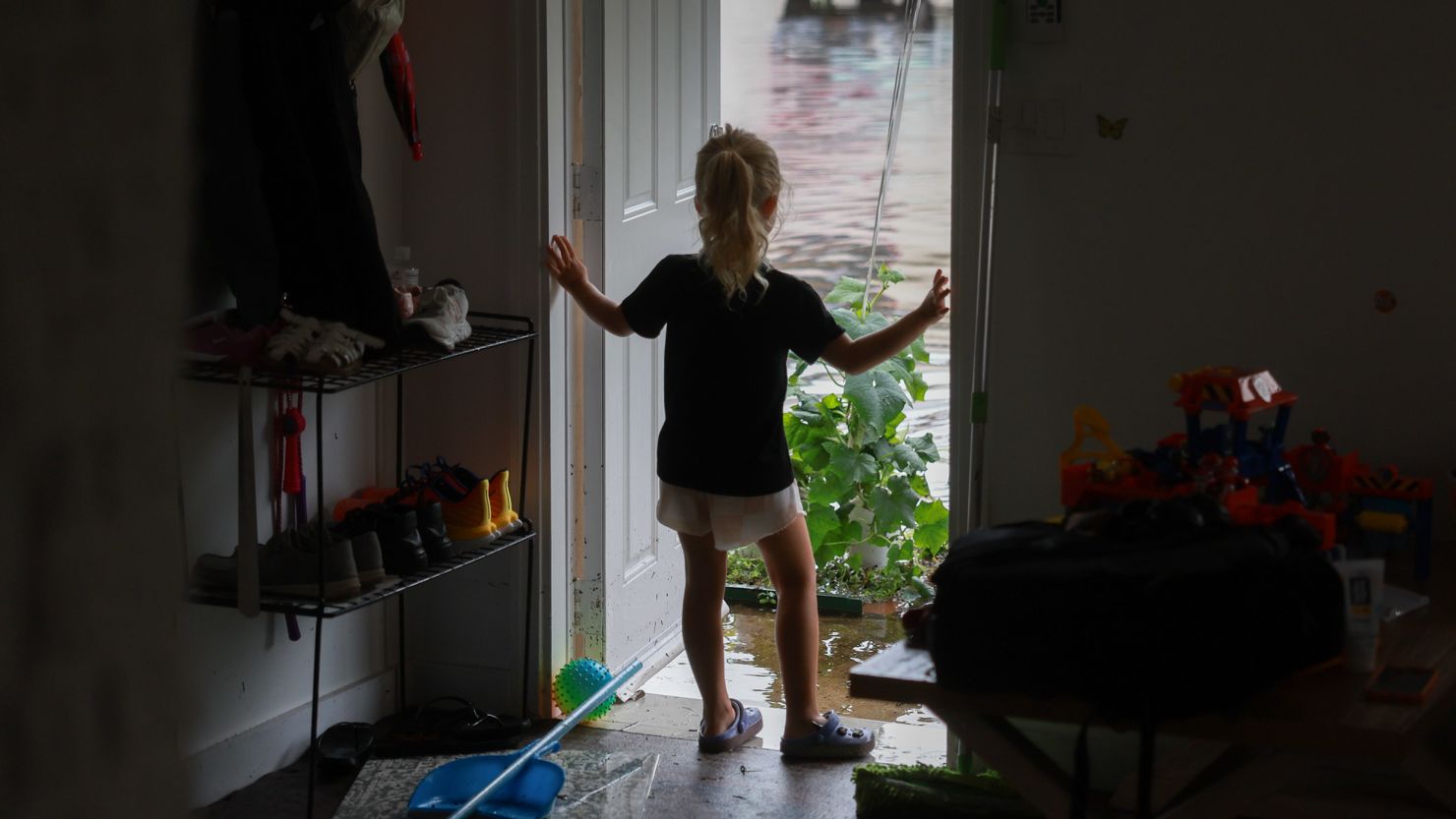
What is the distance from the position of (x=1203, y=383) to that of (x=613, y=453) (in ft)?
5.27

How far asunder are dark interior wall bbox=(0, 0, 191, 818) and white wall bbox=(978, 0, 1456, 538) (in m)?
2.52

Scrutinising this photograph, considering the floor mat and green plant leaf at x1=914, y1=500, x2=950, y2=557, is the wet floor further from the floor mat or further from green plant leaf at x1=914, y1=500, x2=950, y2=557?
the floor mat

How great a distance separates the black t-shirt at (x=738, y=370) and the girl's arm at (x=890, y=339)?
4cm

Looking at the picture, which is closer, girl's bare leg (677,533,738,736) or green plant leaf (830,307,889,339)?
girl's bare leg (677,533,738,736)

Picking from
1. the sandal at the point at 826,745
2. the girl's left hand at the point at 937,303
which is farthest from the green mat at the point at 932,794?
the girl's left hand at the point at 937,303

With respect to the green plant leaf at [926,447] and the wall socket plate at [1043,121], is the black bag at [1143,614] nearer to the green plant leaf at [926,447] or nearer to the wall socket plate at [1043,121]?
the wall socket plate at [1043,121]

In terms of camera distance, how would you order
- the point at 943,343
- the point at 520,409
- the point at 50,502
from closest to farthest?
the point at 50,502 → the point at 520,409 → the point at 943,343

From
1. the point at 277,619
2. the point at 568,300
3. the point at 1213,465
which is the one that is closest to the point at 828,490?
the point at 568,300

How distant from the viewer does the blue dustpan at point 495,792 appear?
2.61m

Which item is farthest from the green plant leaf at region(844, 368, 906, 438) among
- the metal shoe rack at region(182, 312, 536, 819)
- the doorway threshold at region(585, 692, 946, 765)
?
the metal shoe rack at region(182, 312, 536, 819)

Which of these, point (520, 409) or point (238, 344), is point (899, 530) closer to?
point (520, 409)

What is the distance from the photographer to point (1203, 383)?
2.04 m

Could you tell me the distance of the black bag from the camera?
4.93 ft

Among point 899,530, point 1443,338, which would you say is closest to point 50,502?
point 1443,338
